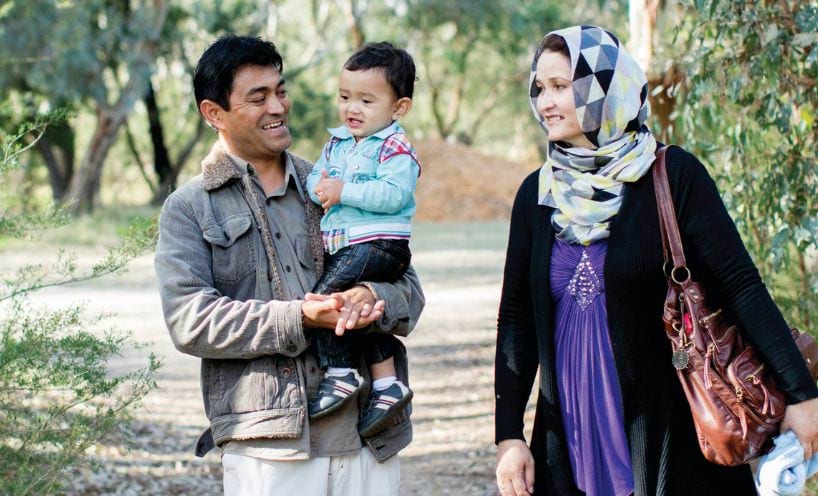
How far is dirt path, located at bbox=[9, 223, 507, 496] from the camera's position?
674 centimetres

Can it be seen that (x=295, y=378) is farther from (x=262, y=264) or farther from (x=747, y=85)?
(x=747, y=85)

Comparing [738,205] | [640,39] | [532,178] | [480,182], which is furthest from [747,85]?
[480,182]

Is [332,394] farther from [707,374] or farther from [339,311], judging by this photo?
[707,374]

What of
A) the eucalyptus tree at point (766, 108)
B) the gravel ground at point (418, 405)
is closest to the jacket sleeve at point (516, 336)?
the gravel ground at point (418, 405)

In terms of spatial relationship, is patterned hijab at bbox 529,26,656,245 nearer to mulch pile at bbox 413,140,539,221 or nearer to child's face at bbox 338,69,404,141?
child's face at bbox 338,69,404,141

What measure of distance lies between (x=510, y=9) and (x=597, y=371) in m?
26.8

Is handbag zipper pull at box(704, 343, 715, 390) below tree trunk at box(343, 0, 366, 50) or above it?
below

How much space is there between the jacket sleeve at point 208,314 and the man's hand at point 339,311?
37mm

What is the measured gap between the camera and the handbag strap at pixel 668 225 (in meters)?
2.84

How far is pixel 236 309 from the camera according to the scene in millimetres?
3057

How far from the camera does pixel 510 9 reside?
28.9 meters

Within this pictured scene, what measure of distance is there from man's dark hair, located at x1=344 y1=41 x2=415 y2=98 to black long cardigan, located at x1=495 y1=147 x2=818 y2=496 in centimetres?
81

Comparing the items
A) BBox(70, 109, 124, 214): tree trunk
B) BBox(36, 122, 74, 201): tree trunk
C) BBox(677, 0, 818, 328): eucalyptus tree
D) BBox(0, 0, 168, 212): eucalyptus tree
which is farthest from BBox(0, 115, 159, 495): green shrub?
BBox(36, 122, 74, 201): tree trunk

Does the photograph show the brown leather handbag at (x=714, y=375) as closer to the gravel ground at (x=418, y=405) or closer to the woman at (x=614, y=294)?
the woman at (x=614, y=294)
